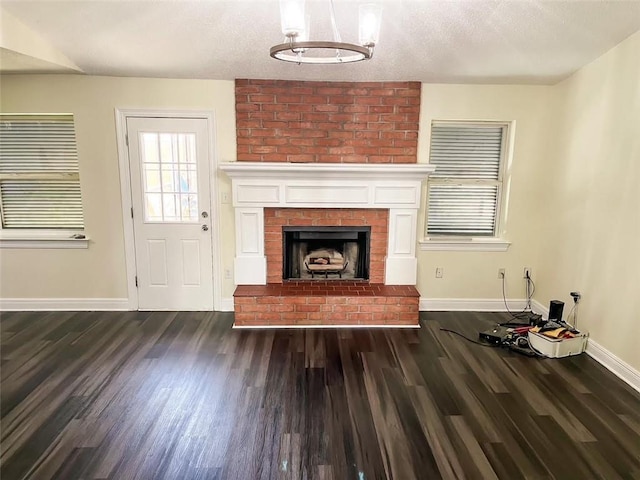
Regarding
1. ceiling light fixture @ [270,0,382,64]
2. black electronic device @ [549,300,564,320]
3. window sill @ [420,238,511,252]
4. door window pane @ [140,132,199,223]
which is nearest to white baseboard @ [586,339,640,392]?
black electronic device @ [549,300,564,320]

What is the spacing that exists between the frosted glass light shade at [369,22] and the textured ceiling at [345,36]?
74 centimetres

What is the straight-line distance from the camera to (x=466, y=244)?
370 cm

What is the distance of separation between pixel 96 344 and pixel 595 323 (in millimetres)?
3997

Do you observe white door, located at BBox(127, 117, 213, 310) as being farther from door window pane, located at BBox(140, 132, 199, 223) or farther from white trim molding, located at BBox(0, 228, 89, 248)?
white trim molding, located at BBox(0, 228, 89, 248)

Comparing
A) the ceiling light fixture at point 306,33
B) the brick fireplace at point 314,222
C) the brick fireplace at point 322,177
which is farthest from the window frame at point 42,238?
the ceiling light fixture at point 306,33

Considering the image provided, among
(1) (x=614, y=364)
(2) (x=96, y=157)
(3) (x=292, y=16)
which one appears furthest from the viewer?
(2) (x=96, y=157)

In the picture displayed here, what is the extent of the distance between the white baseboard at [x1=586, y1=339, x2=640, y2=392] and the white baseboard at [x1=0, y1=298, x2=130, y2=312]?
164 inches

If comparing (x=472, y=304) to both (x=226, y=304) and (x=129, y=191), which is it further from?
(x=129, y=191)

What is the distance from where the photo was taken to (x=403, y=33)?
8.30ft

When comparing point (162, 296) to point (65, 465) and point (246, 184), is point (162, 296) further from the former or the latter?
point (65, 465)

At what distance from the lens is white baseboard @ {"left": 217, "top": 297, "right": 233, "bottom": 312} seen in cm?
373

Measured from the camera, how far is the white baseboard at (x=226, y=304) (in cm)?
373

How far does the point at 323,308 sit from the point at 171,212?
174 cm

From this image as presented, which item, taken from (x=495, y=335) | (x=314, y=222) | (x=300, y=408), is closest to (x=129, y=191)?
(x=314, y=222)
